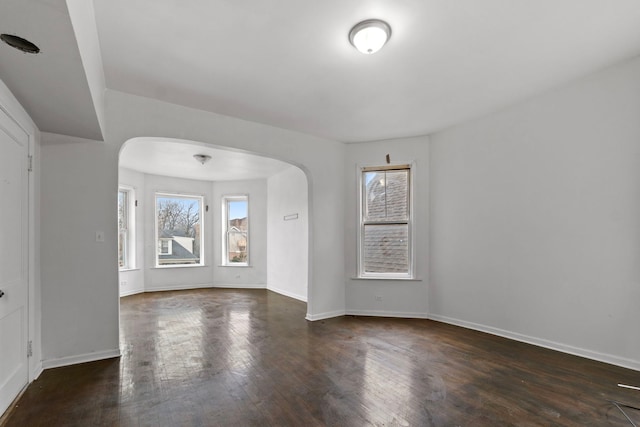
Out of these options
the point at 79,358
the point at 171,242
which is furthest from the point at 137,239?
the point at 79,358

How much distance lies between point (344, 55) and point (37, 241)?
3201 millimetres

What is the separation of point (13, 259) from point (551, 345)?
16.4 feet

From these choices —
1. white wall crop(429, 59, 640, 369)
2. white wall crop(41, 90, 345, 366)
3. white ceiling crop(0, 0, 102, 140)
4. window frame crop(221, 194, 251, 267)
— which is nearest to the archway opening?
window frame crop(221, 194, 251, 267)

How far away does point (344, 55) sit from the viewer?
274 centimetres

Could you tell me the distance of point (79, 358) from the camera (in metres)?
3.15

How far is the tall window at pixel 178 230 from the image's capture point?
25.0 ft

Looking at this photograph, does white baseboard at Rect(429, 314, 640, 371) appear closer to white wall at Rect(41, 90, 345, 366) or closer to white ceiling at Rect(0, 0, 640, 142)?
white ceiling at Rect(0, 0, 640, 142)

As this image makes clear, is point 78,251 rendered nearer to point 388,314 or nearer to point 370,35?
point 370,35

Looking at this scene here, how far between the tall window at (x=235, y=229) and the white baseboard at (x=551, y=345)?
494cm

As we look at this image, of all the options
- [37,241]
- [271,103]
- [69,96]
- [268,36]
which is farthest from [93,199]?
[268,36]

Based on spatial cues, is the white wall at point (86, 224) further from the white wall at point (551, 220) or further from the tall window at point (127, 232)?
the tall window at point (127, 232)

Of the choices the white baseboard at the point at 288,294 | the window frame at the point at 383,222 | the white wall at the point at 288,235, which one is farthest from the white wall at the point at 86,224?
the white baseboard at the point at 288,294

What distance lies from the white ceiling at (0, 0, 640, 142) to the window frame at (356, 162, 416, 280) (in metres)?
1.31

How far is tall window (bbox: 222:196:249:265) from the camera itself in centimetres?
805
